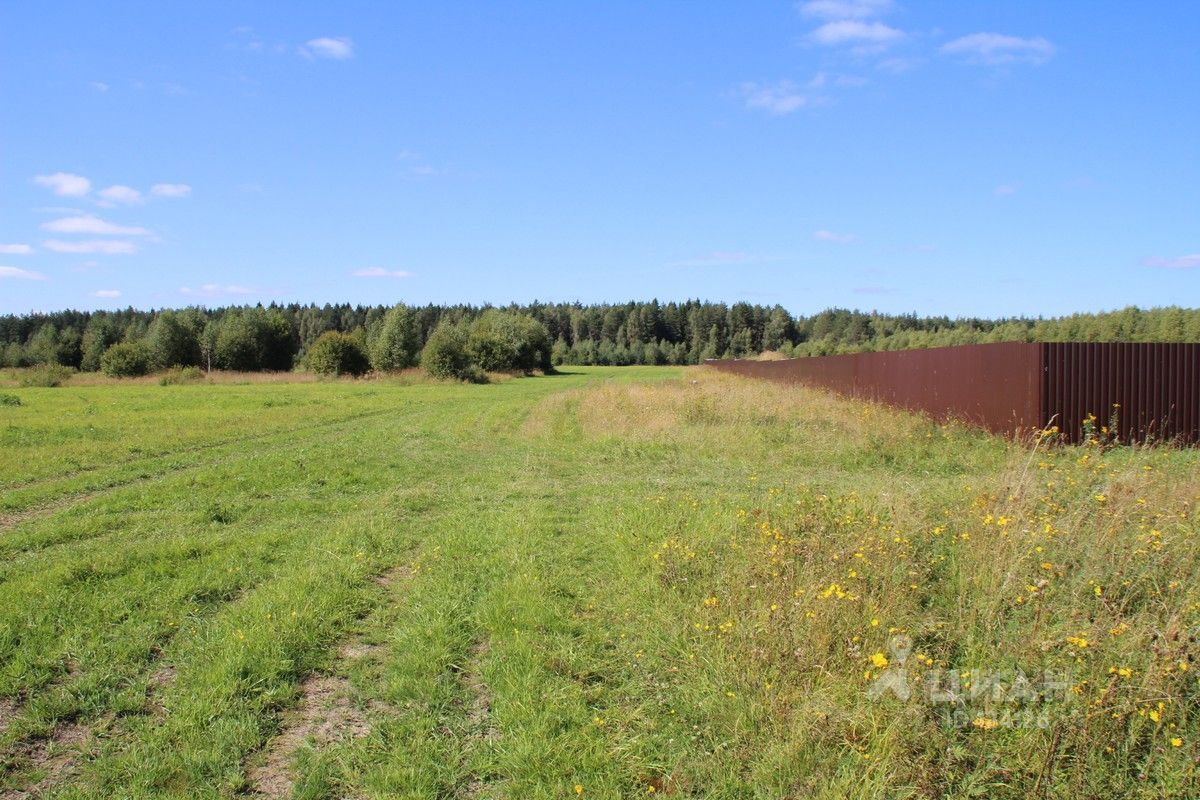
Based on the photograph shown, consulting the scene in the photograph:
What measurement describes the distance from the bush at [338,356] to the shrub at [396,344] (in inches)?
41.8

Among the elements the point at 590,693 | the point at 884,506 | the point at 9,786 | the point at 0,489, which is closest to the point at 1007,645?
the point at 590,693

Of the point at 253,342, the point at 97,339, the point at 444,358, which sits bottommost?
the point at 444,358

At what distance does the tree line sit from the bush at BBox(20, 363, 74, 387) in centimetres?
672

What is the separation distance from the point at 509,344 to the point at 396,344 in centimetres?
1597

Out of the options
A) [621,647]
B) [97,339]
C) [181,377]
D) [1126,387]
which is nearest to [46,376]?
[181,377]

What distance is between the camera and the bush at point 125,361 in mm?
54812

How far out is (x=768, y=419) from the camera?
17.6m

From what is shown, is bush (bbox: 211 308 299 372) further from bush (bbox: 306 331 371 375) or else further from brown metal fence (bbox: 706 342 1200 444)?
brown metal fence (bbox: 706 342 1200 444)

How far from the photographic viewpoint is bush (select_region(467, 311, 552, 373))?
2672 inches

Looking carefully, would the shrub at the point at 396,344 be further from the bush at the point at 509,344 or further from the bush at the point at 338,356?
→ the bush at the point at 509,344

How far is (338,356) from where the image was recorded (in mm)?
54406

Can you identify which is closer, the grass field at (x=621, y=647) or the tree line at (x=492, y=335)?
the grass field at (x=621, y=647)

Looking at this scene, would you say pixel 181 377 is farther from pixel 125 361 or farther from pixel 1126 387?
pixel 1126 387

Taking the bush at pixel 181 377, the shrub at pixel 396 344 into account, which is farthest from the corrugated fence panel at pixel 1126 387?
the bush at pixel 181 377
